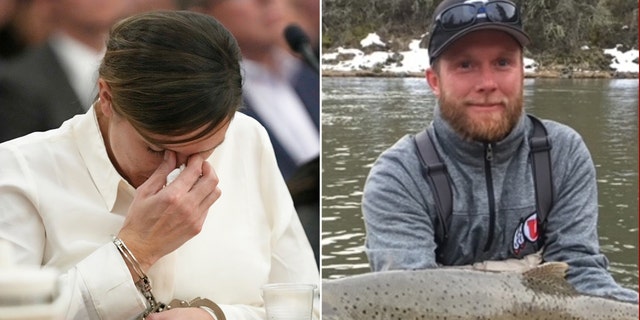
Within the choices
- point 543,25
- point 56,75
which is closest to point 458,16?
point 543,25

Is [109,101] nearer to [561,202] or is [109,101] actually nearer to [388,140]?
[388,140]

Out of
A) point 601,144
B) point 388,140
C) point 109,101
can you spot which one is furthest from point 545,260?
point 109,101

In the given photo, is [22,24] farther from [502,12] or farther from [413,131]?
[502,12]

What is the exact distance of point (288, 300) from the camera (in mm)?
2912

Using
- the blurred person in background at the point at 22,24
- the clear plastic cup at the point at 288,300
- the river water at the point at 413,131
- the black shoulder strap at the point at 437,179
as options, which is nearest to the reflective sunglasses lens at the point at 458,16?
the river water at the point at 413,131

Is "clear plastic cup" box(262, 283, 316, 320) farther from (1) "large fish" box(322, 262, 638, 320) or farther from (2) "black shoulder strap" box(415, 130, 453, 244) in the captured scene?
(2) "black shoulder strap" box(415, 130, 453, 244)

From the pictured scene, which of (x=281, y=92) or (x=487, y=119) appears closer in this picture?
(x=281, y=92)

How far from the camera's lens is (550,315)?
10.4ft

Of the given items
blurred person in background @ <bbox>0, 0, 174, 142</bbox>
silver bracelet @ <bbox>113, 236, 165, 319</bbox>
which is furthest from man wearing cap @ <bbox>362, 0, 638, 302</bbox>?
blurred person in background @ <bbox>0, 0, 174, 142</bbox>

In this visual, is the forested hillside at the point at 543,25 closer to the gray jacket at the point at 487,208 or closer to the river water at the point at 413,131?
the river water at the point at 413,131

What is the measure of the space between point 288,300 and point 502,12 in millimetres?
1131

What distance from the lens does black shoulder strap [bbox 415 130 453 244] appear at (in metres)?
3.13

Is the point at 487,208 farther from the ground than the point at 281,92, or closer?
closer

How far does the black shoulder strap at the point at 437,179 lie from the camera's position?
3.13m
